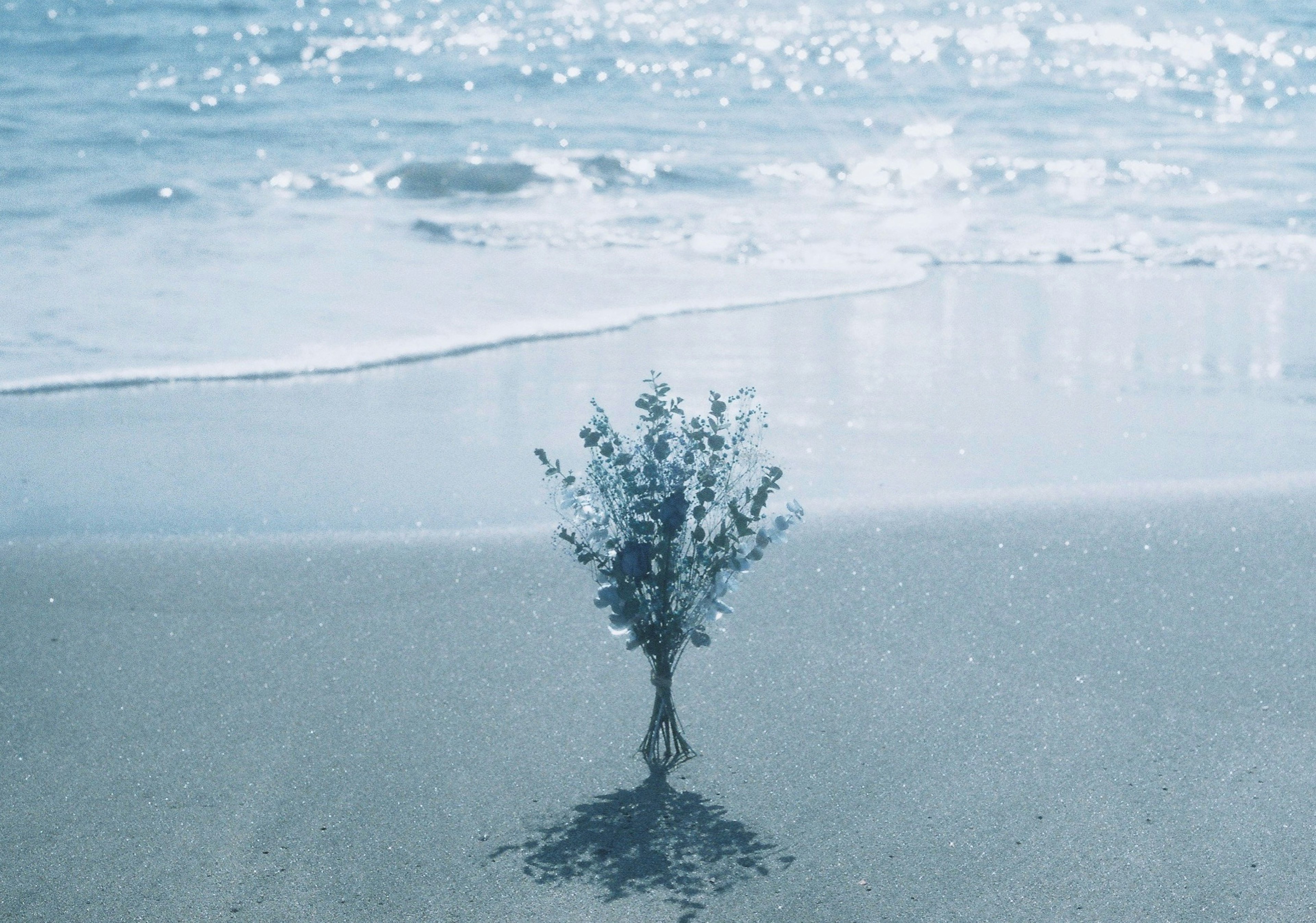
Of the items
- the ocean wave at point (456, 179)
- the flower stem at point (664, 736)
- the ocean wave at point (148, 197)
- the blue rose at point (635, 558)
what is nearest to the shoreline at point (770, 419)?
the flower stem at point (664, 736)

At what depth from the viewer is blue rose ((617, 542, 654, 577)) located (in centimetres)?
348

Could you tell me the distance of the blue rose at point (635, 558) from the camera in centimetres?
348

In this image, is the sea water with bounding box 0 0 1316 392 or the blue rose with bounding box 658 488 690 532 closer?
the blue rose with bounding box 658 488 690 532

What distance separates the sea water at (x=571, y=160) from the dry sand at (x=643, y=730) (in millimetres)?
3240

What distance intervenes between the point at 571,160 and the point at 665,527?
1210cm

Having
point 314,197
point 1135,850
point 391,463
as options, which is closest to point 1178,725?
point 1135,850

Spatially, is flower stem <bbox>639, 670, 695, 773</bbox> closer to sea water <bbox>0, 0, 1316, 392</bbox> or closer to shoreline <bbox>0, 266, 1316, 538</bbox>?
shoreline <bbox>0, 266, 1316, 538</bbox>

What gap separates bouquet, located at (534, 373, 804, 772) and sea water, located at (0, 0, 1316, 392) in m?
4.45

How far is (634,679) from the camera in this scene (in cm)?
418

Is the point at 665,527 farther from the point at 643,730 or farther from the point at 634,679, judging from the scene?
the point at 634,679

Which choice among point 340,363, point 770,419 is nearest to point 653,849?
point 770,419

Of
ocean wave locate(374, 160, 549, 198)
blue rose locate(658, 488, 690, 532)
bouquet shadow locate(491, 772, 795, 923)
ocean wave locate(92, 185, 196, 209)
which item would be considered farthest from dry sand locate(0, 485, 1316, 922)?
ocean wave locate(374, 160, 549, 198)

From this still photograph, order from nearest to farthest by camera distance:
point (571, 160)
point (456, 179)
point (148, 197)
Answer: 1. point (148, 197)
2. point (456, 179)
3. point (571, 160)

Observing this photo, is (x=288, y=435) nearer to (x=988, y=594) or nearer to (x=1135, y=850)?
(x=988, y=594)
